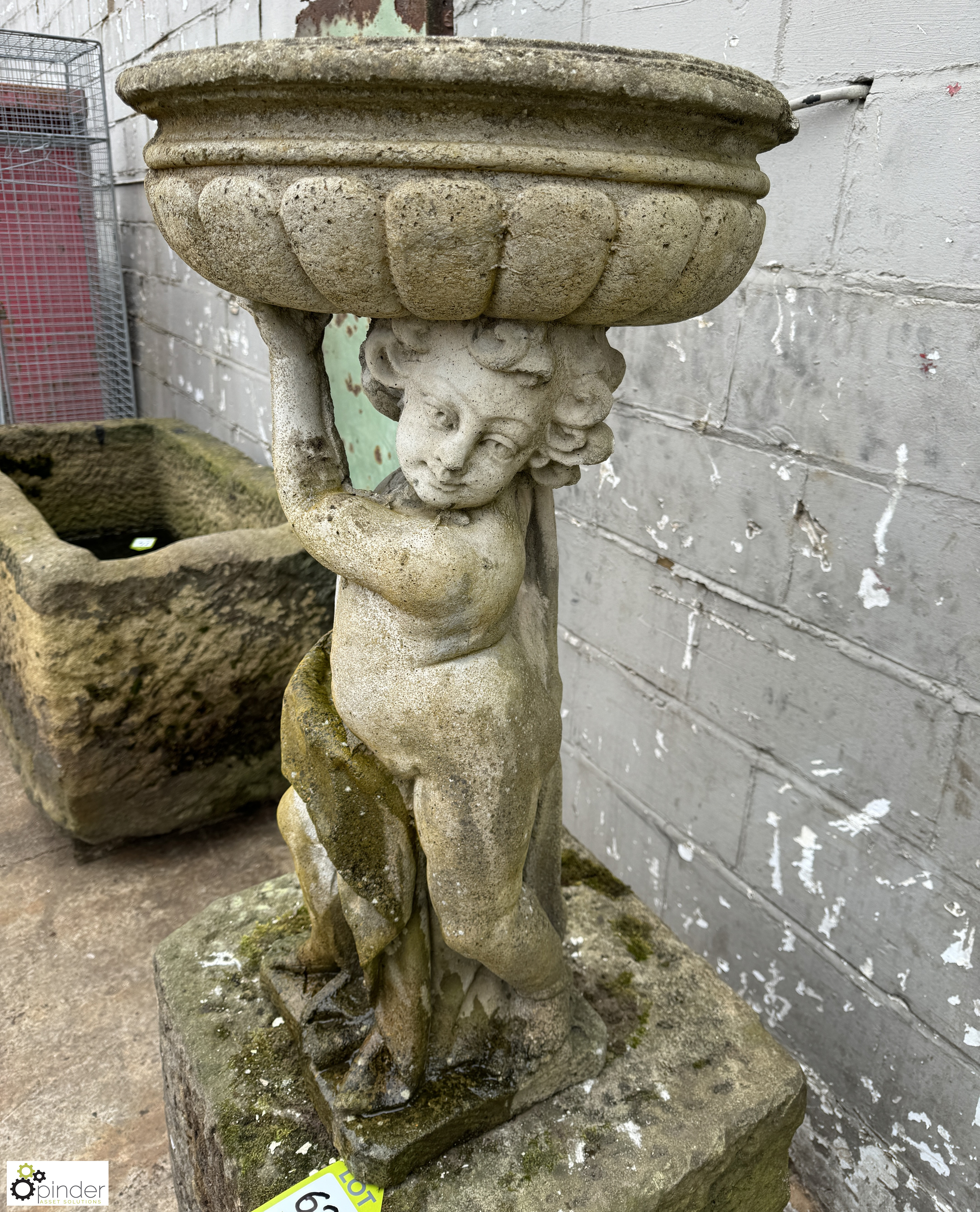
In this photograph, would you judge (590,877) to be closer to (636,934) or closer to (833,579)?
(636,934)

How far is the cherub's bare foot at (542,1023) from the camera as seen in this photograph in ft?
4.51

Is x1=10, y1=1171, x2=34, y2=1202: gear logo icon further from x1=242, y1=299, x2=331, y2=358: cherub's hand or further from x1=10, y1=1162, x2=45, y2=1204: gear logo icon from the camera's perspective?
x1=242, y1=299, x2=331, y2=358: cherub's hand

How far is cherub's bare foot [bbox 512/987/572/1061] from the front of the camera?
1376 mm

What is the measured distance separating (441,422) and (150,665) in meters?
1.59

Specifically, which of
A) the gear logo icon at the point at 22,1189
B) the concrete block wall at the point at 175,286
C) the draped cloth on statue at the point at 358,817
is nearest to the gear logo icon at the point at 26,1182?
the gear logo icon at the point at 22,1189

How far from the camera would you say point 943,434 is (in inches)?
56.7

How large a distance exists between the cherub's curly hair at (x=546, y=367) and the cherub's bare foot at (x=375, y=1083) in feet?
2.74

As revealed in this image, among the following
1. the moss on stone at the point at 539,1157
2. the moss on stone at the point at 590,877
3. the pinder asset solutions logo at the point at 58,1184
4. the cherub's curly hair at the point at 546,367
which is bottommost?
the pinder asset solutions logo at the point at 58,1184

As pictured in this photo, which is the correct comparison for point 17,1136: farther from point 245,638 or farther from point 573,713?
point 573,713

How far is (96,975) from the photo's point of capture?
7.52 feet

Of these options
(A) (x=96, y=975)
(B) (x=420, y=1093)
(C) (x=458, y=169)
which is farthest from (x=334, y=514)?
Answer: (A) (x=96, y=975)

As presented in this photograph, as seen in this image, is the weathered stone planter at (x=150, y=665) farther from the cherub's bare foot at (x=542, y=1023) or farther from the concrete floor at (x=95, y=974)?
the cherub's bare foot at (x=542, y=1023)

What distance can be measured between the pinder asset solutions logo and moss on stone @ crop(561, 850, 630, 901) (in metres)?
1.06

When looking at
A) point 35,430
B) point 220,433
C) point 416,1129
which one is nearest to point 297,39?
point 416,1129
